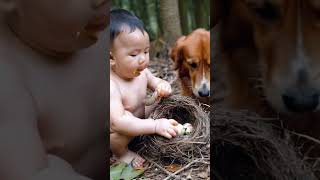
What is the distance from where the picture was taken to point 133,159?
1014 mm

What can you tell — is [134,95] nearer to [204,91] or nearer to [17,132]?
[204,91]

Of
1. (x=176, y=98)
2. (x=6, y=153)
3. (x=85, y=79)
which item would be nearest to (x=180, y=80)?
(x=176, y=98)

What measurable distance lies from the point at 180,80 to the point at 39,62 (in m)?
0.25

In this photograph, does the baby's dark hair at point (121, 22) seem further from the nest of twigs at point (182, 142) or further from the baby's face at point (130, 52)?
the nest of twigs at point (182, 142)

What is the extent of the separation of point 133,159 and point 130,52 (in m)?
0.18

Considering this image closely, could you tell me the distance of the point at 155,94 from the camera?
1043 mm

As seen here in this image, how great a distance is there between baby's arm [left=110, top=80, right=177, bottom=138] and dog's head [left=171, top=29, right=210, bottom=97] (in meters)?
0.08

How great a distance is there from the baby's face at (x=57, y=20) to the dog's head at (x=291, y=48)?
0.80 ft

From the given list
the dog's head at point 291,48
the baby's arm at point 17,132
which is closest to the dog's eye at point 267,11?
the dog's head at point 291,48

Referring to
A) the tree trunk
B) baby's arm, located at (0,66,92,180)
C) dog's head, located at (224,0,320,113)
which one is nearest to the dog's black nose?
dog's head, located at (224,0,320,113)

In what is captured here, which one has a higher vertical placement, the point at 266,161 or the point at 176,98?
the point at 176,98

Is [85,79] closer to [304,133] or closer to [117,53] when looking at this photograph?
[117,53]

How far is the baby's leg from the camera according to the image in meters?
1.00

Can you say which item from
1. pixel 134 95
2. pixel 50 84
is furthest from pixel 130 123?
pixel 50 84
